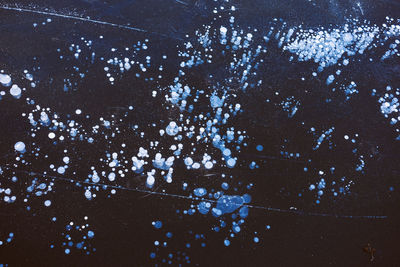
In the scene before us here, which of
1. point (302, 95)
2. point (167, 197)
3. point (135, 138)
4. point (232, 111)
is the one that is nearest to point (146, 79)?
point (135, 138)

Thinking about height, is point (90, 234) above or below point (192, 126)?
below

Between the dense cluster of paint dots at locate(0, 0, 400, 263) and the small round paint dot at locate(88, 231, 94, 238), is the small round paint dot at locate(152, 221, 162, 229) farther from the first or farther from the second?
the small round paint dot at locate(88, 231, 94, 238)

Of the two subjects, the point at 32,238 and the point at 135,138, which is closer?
the point at 32,238

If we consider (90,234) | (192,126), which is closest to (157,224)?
(90,234)

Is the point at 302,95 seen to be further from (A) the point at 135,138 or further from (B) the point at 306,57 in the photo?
(A) the point at 135,138

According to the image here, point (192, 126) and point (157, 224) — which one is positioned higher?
point (192, 126)

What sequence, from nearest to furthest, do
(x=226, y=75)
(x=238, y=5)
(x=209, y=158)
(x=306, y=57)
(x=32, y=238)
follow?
(x=32, y=238) < (x=209, y=158) < (x=226, y=75) < (x=306, y=57) < (x=238, y=5)

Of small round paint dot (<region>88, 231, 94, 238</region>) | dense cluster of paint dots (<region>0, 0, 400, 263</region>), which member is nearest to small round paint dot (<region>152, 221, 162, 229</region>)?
dense cluster of paint dots (<region>0, 0, 400, 263</region>)

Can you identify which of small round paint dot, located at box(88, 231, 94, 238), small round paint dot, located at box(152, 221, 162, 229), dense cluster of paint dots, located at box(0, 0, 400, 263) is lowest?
small round paint dot, located at box(88, 231, 94, 238)

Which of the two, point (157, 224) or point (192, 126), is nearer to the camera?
point (157, 224)

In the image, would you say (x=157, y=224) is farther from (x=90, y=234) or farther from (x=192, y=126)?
(x=192, y=126)

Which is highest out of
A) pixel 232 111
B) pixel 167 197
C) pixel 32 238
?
pixel 232 111
